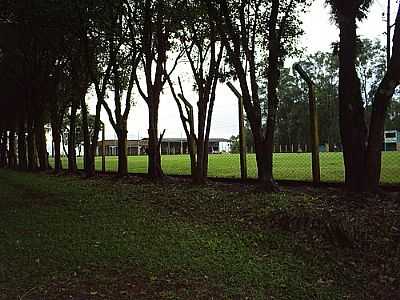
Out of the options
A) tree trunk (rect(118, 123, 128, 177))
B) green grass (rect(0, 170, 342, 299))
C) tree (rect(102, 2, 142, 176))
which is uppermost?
tree (rect(102, 2, 142, 176))

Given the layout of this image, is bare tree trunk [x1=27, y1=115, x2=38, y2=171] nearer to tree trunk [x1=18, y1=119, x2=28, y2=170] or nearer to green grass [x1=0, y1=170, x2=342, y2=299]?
tree trunk [x1=18, y1=119, x2=28, y2=170]

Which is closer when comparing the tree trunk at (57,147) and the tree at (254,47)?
the tree at (254,47)

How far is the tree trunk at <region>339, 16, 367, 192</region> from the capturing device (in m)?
8.18

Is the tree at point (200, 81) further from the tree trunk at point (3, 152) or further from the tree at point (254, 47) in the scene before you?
the tree trunk at point (3, 152)

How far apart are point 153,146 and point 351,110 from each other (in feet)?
25.7

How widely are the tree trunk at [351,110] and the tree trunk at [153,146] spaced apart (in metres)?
7.59

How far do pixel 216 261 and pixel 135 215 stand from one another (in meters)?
3.14

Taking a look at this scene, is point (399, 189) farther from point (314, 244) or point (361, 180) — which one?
point (314, 244)

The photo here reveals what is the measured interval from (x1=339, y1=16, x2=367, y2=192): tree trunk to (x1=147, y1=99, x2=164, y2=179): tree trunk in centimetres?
759

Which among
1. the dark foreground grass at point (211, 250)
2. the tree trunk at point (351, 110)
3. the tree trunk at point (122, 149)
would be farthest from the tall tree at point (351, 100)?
the tree trunk at point (122, 149)

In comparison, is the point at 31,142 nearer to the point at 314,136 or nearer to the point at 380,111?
the point at 314,136

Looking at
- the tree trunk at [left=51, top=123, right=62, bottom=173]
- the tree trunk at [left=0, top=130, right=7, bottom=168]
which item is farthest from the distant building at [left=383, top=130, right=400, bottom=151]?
the tree trunk at [left=0, top=130, right=7, bottom=168]

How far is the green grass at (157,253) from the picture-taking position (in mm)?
4773

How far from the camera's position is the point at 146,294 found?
14.9 feet
